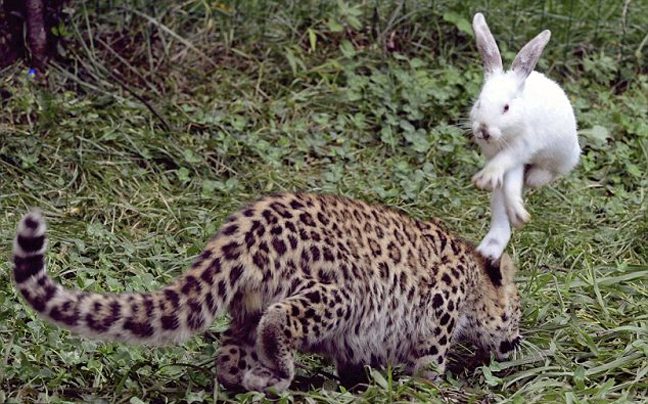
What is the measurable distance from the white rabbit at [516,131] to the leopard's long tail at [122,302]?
145 cm

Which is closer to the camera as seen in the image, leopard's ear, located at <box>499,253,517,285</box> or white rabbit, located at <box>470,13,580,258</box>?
white rabbit, located at <box>470,13,580,258</box>

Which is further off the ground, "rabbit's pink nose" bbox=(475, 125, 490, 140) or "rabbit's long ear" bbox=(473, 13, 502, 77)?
"rabbit's long ear" bbox=(473, 13, 502, 77)

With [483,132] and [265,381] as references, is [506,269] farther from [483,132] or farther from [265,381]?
[265,381]

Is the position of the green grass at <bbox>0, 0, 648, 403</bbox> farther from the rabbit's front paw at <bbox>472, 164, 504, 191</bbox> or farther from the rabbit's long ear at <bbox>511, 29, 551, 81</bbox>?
the rabbit's long ear at <bbox>511, 29, 551, 81</bbox>

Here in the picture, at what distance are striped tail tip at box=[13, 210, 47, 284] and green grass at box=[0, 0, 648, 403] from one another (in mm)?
568

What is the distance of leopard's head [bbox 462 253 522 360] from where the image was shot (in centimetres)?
596

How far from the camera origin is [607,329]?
6.12m

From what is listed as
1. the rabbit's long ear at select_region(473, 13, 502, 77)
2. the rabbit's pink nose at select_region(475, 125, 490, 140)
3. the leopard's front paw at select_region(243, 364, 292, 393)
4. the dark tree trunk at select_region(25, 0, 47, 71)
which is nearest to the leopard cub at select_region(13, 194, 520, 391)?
the leopard's front paw at select_region(243, 364, 292, 393)

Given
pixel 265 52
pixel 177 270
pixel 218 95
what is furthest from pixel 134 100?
pixel 177 270

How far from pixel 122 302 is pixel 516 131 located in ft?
6.52

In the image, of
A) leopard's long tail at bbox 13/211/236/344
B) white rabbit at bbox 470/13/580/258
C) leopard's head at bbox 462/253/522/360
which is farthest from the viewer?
leopard's head at bbox 462/253/522/360

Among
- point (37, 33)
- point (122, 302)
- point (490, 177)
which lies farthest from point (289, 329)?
point (37, 33)

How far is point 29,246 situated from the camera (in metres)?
4.54

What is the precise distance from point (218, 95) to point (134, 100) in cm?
59
